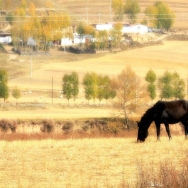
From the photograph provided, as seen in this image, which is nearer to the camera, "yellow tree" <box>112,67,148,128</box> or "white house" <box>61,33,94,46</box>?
"yellow tree" <box>112,67,148,128</box>

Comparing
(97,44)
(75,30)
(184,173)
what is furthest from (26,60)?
(184,173)

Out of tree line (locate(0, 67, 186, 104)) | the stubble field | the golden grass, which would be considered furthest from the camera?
tree line (locate(0, 67, 186, 104))

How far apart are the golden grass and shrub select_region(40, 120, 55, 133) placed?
29.3m

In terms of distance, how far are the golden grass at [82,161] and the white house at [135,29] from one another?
12438cm

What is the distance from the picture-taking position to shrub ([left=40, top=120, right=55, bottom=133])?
50397mm

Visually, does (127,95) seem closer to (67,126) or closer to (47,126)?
(67,126)

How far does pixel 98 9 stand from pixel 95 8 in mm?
786

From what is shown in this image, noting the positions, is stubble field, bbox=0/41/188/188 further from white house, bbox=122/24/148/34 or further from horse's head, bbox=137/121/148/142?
white house, bbox=122/24/148/34

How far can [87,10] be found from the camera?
547 ft

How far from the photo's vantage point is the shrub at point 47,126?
5040 centimetres

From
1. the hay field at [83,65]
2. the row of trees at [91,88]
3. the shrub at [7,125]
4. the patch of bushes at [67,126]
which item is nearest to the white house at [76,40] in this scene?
the hay field at [83,65]

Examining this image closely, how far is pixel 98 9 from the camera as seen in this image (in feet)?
554

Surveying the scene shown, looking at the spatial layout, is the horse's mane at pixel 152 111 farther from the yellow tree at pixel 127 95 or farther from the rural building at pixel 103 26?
the rural building at pixel 103 26

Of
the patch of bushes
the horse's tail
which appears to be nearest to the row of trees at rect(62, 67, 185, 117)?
the patch of bushes
